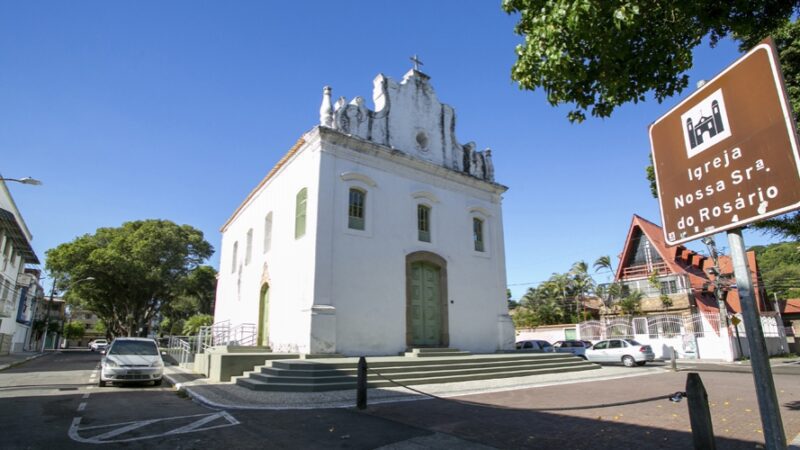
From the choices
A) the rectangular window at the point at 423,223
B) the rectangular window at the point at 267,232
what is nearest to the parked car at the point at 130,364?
the rectangular window at the point at 267,232

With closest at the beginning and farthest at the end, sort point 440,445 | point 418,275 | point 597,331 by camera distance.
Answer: point 440,445 → point 418,275 → point 597,331

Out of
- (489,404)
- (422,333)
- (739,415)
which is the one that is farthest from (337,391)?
(739,415)

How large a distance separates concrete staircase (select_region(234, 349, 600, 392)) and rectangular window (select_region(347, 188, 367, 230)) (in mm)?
4533

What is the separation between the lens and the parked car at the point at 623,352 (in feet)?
70.4

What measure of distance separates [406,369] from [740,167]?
35.6ft

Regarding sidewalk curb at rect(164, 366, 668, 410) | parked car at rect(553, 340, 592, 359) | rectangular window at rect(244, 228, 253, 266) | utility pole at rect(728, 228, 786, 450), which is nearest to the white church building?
rectangular window at rect(244, 228, 253, 266)

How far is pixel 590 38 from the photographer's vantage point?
5020mm

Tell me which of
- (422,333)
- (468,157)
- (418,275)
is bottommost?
(422,333)

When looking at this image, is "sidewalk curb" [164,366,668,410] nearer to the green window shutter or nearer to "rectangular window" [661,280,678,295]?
the green window shutter

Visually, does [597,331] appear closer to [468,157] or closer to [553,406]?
[468,157]

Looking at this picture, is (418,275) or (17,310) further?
(17,310)

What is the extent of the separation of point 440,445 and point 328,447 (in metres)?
1.45

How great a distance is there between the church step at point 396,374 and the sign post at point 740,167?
30.0 feet

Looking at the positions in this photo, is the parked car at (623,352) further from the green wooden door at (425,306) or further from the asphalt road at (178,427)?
the asphalt road at (178,427)
